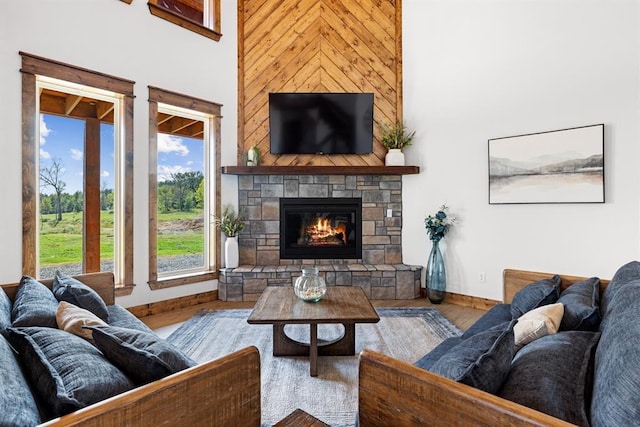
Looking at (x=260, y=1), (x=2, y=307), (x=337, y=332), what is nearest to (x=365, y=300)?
(x=337, y=332)

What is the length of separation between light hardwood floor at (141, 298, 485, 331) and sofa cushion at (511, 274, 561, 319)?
4.73 feet

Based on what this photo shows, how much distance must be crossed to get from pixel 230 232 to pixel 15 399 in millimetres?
3439

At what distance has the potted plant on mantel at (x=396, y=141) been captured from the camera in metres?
4.35

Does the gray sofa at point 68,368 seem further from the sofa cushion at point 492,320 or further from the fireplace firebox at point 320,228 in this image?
the fireplace firebox at point 320,228

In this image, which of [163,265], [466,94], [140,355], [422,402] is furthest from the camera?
[466,94]

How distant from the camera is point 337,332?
3.07m

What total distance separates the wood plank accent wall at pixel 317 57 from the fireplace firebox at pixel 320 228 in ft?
1.85

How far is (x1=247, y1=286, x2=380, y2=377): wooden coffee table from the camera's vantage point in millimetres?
2203

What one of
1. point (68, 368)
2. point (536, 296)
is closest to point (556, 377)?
point (536, 296)

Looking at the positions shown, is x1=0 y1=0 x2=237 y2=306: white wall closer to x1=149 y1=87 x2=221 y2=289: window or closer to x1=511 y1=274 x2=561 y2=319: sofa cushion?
x1=149 y1=87 x2=221 y2=289: window

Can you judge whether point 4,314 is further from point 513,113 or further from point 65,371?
point 513,113

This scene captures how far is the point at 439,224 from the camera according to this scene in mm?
4082

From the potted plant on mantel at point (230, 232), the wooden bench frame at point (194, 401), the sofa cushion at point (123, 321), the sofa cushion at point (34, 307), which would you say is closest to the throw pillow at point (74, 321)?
the sofa cushion at point (34, 307)

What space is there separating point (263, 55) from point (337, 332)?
369 cm
